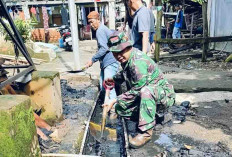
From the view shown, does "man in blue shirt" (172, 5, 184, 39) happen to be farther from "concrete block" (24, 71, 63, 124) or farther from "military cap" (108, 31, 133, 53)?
"military cap" (108, 31, 133, 53)

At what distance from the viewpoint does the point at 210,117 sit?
14.0ft

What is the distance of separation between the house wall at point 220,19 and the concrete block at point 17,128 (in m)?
9.93

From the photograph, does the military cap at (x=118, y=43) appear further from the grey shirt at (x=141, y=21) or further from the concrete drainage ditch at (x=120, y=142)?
the concrete drainage ditch at (x=120, y=142)

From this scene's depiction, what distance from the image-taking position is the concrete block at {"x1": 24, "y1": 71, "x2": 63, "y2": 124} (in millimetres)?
3891

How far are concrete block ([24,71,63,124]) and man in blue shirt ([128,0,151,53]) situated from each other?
171 cm

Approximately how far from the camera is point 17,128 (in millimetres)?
2176

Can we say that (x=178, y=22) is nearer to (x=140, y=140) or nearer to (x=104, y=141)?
(x=104, y=141)

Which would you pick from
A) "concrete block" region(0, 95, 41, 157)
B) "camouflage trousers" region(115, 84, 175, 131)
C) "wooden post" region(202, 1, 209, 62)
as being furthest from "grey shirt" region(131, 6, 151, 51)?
"wooden post" region(202, 1, 209, 62)

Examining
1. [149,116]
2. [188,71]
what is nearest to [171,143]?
[149,116]

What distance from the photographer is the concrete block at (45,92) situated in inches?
153

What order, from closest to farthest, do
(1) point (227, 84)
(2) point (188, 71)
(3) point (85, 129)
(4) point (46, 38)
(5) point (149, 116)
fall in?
(5) point (149, 116) → (3) point (85, 129) → (1) point (227, 84) → (2) point (188, 71) → (4) point (46, 38)

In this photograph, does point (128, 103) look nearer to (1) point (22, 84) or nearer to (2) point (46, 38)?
(1) point (22, 84)

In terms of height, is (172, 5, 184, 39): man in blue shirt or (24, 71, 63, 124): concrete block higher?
(172, 5, 184, 39): man in blue shirt

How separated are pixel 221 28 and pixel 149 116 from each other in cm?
920
